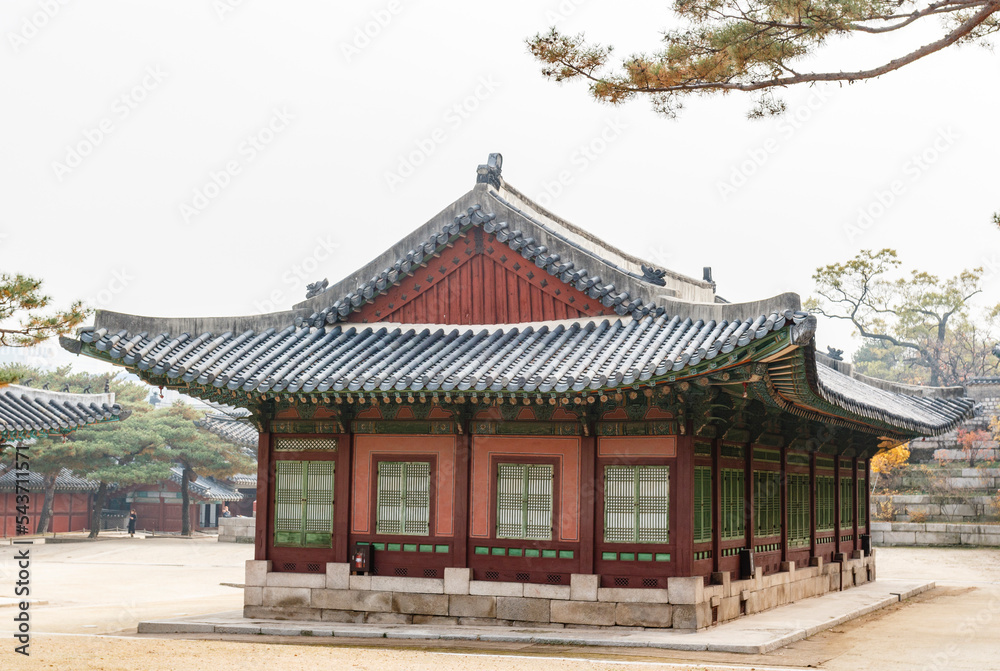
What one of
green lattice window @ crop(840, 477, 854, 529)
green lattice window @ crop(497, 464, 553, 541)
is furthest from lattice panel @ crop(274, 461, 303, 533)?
green lattice window @ crop(840, 477, 854, 529)

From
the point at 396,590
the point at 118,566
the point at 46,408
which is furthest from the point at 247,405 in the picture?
the point at 118,566

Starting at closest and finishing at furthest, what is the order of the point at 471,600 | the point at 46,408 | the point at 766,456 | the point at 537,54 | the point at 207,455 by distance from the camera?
the point at 537,54
the point at 471,600
the point at 766,456
the point at 46,408
the point at 207,455

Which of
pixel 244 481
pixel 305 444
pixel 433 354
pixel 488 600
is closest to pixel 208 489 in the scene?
pixel 244 481

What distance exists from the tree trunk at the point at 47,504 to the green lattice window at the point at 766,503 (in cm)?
3775

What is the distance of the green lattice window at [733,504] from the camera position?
19.1 metres

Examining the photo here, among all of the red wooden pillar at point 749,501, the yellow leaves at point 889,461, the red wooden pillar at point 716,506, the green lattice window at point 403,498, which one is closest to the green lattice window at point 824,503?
the red wooden pillar at point 749,501

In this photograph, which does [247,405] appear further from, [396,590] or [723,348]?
[723,348]

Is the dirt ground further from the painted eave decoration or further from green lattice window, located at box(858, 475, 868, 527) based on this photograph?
the painted eave decoration

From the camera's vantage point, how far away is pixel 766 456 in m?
21.6

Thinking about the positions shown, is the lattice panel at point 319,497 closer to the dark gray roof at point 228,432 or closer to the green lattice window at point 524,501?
the green lattice window at point 524,501

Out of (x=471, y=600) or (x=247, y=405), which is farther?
(x=247, y=405)

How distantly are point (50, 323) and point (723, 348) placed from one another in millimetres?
13080

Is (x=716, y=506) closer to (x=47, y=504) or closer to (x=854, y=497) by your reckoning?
(x=854, y=497)

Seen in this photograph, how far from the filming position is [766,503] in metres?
21.3
